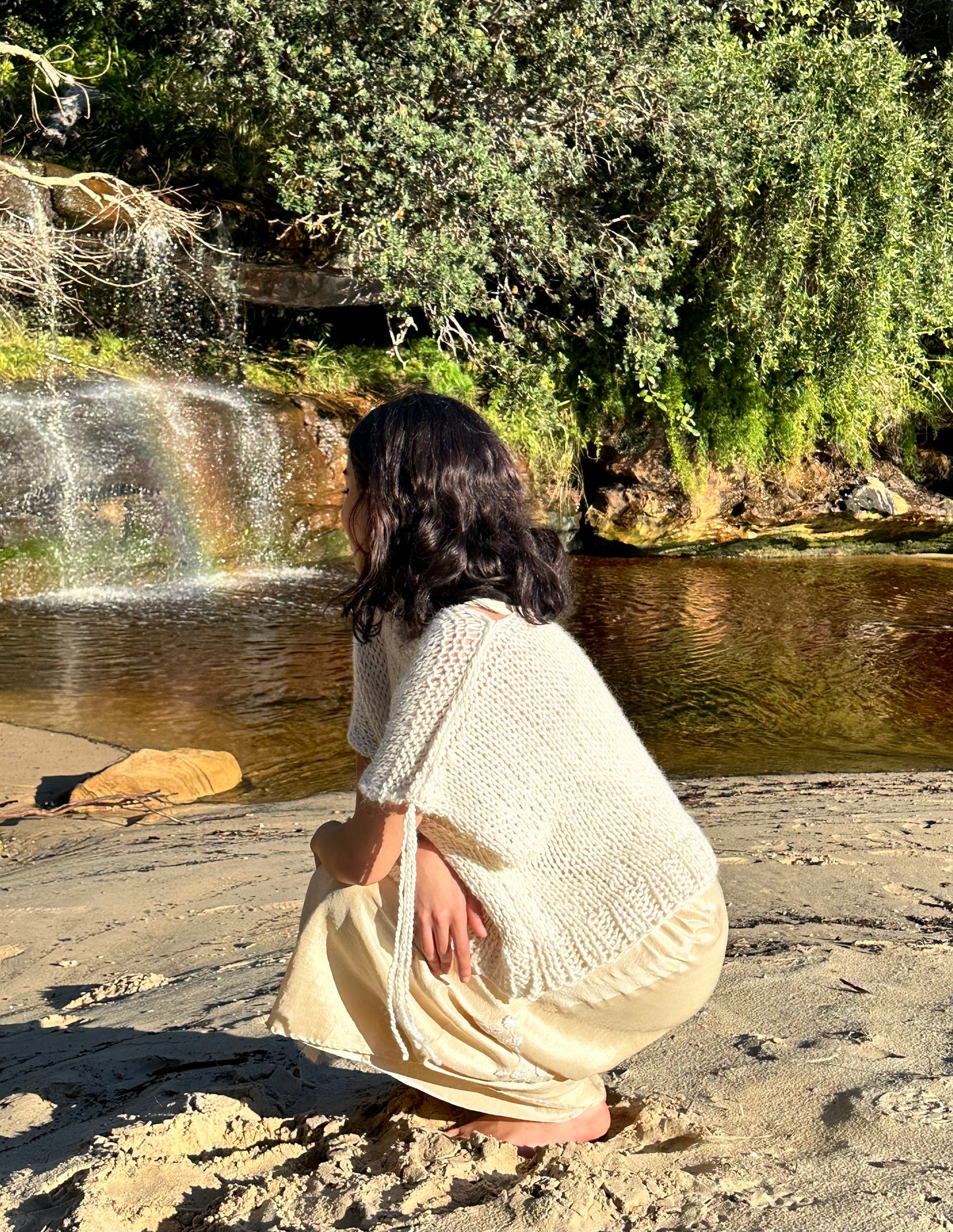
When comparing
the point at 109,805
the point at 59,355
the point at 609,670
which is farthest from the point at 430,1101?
the point at 59,355

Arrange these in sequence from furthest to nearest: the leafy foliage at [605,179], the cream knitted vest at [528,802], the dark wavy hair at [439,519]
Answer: the leafy foliage at [605,179] → the dark wavy hair at [439,519] → the cream knitted vest at [528,802]

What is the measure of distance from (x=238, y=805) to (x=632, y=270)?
28.6 feet

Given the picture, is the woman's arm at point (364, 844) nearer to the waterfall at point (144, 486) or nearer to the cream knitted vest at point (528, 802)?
the cream knitted vest at point (528, 802)

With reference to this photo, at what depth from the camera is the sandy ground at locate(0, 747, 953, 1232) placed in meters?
2.06

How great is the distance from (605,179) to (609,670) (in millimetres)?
6685

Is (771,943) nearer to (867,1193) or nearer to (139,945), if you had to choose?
(867,1193)

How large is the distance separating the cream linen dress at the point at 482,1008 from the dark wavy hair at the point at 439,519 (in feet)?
1.89

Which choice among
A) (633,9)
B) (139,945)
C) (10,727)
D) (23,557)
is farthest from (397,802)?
(633,9)

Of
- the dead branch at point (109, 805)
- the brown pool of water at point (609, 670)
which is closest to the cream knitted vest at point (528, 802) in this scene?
the dead branch at point (109, 805)

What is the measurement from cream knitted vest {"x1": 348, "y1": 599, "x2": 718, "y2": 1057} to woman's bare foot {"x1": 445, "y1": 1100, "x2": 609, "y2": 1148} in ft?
0.77

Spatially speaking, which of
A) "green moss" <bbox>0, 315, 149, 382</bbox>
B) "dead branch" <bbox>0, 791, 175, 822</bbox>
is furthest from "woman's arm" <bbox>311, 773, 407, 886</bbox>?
"green moss" <bbox>0, 315, 149, 382</bbox>

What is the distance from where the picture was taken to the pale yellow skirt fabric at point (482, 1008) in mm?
2230

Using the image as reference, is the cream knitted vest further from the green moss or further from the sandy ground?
the green moss

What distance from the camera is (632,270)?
1264cm
